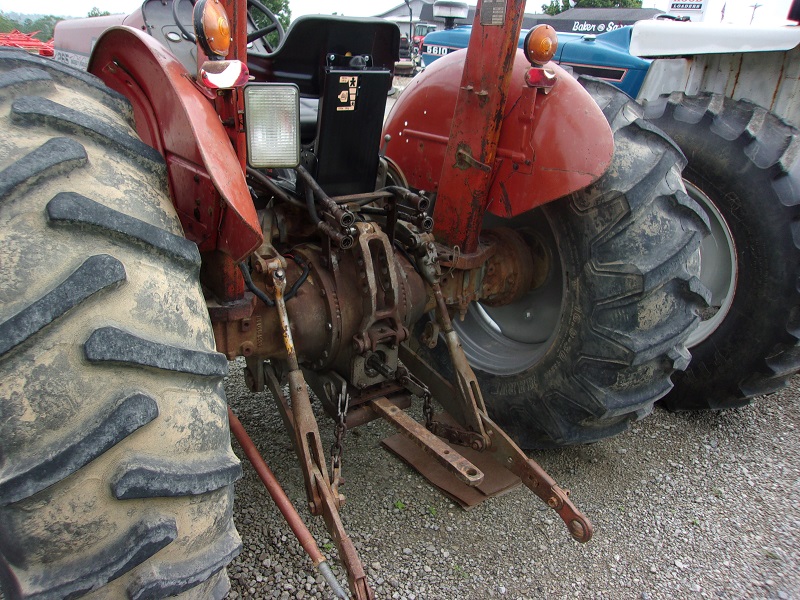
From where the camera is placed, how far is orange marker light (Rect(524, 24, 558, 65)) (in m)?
1.93

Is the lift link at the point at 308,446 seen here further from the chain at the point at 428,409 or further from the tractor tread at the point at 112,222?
the tractor tread at the point at 112,222

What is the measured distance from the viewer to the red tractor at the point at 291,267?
1077 millimetres

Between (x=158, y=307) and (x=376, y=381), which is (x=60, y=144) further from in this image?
(x=376, y=381)

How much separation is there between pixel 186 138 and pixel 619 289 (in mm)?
1390

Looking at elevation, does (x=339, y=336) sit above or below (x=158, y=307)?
below

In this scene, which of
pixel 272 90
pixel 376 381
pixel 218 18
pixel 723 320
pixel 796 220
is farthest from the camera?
pixel 723 320

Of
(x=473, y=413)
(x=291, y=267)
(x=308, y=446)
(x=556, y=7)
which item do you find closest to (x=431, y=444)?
(x=473, y=413)

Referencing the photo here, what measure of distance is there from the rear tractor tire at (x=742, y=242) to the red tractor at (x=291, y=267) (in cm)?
81

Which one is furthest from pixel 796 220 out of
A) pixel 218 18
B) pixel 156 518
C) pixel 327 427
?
pixel 156 518

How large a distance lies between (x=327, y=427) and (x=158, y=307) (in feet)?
5.73

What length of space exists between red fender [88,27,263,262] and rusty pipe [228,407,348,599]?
1.91ft

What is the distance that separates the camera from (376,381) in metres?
2.24

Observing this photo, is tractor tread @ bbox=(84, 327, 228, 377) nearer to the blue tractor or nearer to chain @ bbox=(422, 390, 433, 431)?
chain @ bbox=(422, 390, 433, 431)

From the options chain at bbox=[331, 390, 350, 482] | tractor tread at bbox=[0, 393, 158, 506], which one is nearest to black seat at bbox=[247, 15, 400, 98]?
chain at bbox=[331, 390, 350, 482]
